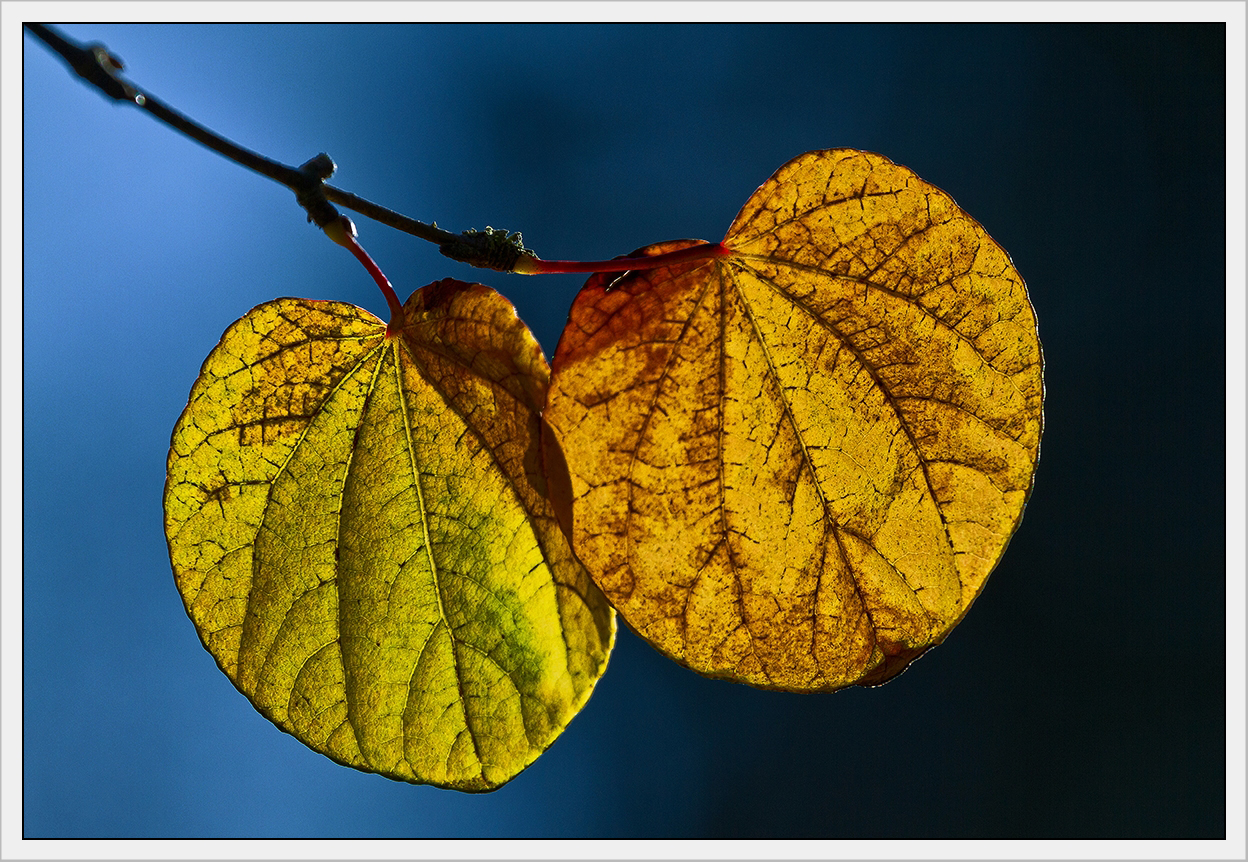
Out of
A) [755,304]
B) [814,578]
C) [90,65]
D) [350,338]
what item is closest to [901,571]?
[814,578]

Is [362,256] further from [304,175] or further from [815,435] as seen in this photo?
[815,435]

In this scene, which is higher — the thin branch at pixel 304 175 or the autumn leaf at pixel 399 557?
the thin branch at pixel 304 175

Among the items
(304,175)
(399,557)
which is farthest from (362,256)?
(399,557)

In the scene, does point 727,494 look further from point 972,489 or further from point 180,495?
point 180,495

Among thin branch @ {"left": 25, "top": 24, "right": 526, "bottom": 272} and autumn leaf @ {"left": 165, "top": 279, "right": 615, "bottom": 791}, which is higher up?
thin branch @ {"left": 25, "top": 24, "right": 526, "bottom": 272}

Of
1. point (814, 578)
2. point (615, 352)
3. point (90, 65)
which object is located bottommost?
point (814, 578)
